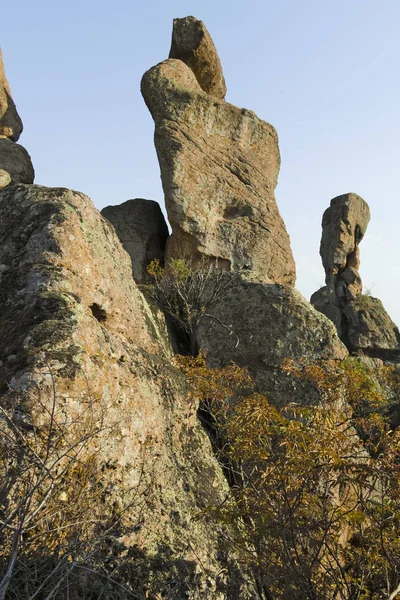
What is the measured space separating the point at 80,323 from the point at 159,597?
2.71 meters

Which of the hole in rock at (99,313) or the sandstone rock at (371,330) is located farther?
the sandstone rock at (371,330)

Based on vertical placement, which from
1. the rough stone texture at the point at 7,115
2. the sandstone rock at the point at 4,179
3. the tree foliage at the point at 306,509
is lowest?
the tree foliage at the point at 306,509

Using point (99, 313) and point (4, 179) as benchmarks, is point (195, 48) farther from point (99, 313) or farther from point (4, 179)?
point (99, 313)

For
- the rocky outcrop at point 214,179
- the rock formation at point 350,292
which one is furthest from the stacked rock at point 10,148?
the rock formation at point 350,292

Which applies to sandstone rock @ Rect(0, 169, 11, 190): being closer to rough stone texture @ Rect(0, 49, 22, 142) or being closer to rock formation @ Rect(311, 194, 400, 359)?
rough stone texture @ Rect(0, 49, 22, 142)

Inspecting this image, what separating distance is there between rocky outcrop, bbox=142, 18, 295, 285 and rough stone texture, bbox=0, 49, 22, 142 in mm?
4650

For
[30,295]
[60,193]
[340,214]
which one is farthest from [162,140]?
[340,214]

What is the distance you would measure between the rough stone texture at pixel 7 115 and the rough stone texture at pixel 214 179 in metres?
4.59

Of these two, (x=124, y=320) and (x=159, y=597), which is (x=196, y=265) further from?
(x=159, y=597)

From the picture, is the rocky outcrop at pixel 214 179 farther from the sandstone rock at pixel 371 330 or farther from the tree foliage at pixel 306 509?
the sandstone rock at pixel 371 330

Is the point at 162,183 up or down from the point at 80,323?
up

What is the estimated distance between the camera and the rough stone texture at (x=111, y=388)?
496 centimetres

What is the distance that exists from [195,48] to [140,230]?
8076 mm

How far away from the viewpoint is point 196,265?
16.1 meters
